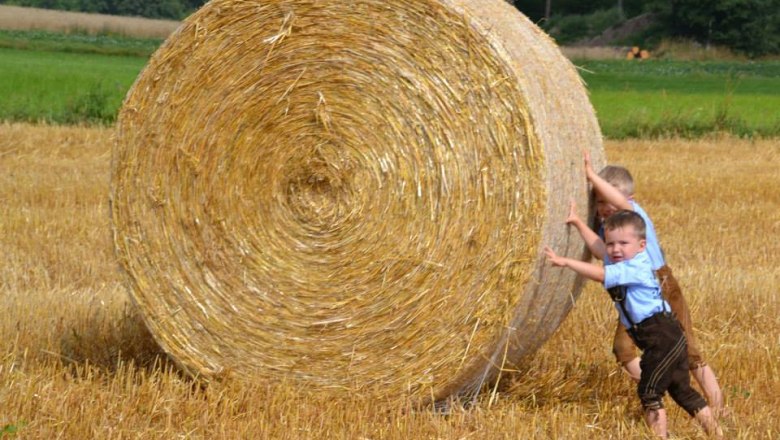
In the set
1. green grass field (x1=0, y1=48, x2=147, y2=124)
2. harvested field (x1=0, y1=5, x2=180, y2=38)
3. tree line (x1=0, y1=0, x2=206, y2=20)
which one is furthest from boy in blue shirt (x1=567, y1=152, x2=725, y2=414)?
tree line (x1=0, y1=0, x2=206, y2=20)

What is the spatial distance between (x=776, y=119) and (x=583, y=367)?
14911 millimetres

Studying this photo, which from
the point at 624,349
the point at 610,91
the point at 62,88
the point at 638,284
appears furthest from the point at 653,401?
the point at 610,91

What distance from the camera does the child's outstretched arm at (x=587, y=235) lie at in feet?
18.4

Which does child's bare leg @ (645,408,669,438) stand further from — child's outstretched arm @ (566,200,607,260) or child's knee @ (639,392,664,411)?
child's outstretched arm @ (566,200,607,260)

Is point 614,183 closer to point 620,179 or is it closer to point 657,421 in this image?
point 620,179

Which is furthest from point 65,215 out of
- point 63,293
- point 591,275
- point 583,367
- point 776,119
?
point 776,119

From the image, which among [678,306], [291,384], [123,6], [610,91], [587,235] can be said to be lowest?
[123,6]

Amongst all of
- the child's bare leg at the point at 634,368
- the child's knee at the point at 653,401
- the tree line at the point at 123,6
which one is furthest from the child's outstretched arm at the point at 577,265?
the tree line at the point at 123,6

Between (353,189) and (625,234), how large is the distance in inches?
48.9

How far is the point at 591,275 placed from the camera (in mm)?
5508

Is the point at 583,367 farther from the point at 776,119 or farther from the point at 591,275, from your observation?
the point at 776,119

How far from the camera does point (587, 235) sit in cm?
562

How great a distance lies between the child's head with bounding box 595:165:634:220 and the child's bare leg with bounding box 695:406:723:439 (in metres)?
0.96

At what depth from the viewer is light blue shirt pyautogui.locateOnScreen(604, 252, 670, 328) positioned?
216 inches
